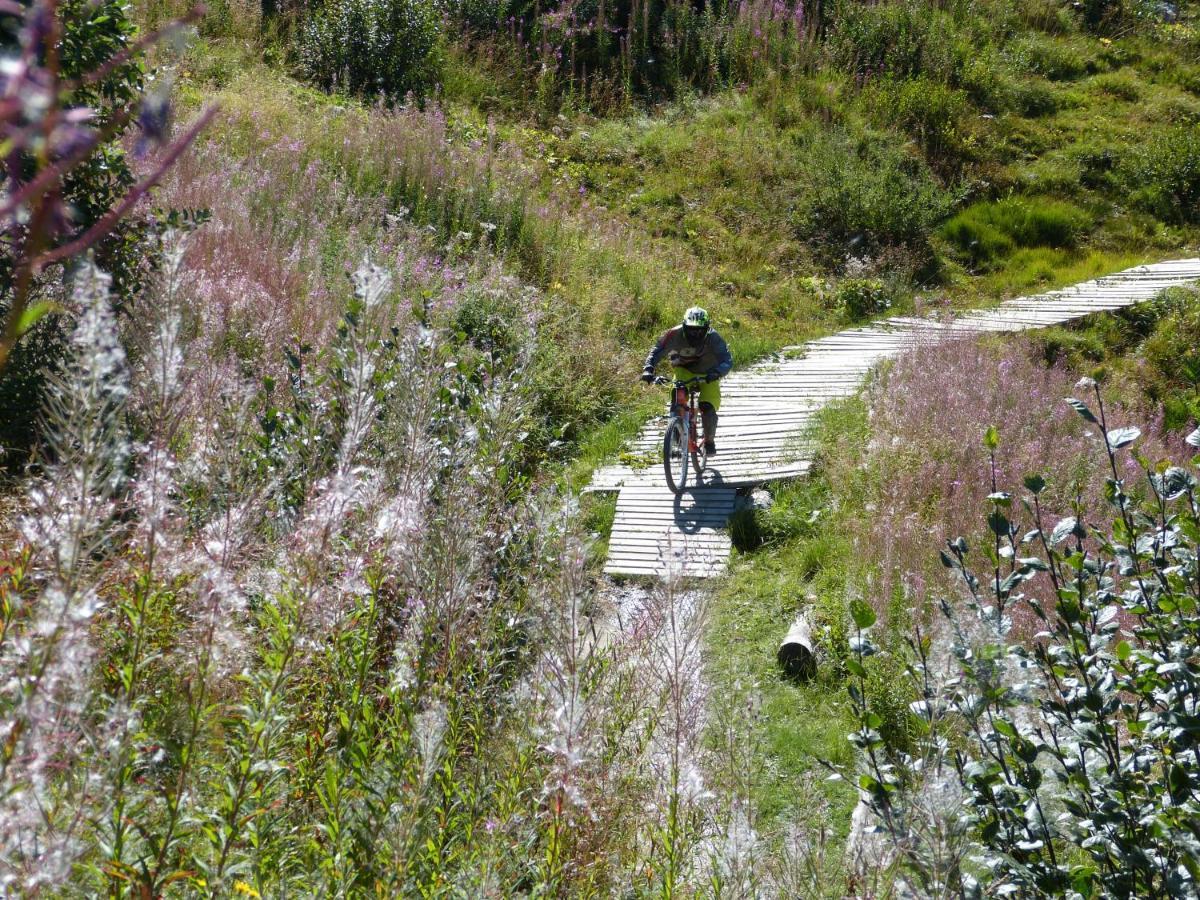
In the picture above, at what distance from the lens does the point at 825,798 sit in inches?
196

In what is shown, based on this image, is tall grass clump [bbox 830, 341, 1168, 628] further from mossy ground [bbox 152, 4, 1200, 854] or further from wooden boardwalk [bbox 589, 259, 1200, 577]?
wooden boardwalk [bbox 589, 259, 1200, 577]

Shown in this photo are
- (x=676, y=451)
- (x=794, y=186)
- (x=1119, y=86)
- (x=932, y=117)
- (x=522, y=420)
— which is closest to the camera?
(x=522, y=420)

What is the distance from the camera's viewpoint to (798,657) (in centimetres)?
612

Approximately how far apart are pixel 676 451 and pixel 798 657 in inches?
109

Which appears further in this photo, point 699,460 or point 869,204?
point 869,204

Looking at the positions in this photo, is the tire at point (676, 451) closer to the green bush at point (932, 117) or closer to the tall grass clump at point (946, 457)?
the tall grass clump at point (946, 457)

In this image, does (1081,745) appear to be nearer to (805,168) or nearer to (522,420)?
(522,420)

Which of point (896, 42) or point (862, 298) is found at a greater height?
point (896, 42)

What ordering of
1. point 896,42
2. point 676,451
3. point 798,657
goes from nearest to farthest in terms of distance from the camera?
point 798,657, point 676,451, point 896,42

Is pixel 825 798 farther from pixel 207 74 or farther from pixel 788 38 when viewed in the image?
→ pixel 788 38

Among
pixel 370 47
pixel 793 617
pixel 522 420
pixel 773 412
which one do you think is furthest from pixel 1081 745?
pixel 370 47

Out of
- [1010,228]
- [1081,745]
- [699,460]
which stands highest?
[1081,745]

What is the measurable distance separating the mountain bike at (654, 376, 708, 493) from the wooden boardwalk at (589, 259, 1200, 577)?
0.19m

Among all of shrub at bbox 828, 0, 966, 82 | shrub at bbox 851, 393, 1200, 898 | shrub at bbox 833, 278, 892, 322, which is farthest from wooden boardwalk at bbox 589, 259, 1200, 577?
shrub at bbox 828, 0, 966, 82
